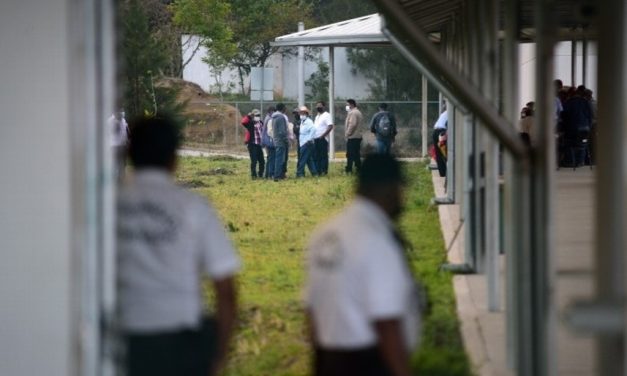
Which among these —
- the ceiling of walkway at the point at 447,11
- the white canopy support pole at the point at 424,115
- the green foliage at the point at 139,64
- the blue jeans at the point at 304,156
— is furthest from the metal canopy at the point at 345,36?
the ceiling of walkway at the point at 447,11

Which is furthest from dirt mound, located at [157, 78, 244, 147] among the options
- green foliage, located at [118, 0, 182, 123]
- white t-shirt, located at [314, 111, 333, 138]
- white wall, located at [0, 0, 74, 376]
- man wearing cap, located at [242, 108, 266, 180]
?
white wall, located at [0, 0, 74, 376]

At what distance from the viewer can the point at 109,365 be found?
4977 millimetres

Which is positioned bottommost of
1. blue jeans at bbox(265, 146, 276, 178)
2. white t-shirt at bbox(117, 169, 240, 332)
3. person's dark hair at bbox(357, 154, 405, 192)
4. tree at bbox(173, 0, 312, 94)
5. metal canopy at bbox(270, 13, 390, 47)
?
blue jeans at bbox(265, 146, 276, 178)

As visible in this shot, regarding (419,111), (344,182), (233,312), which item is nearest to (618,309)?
(233,312)

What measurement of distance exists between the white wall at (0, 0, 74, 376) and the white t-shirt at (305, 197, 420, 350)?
1.31 meters

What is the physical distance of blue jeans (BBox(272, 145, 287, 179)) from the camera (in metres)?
29.6

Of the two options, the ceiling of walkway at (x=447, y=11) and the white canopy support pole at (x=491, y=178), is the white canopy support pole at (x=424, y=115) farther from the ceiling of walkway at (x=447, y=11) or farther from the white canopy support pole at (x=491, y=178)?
the white canopy support pole at (x=491, y=178)

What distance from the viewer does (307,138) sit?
2991cm

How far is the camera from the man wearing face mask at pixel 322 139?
3039 centimetres

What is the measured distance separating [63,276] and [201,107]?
44.7 metres

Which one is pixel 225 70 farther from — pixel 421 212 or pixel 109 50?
pixel 109 50

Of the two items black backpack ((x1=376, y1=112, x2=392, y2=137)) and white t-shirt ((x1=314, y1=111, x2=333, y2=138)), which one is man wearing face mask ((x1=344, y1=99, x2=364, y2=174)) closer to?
black backpack ((x1=376, y1=112, x2=392, y2=137))

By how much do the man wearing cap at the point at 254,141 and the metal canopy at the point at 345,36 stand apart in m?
2.32

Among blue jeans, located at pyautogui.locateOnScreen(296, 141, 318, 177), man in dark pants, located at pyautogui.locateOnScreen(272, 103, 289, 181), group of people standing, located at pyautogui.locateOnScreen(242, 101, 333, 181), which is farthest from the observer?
blue jeans, located at pyautogui.locateOnScreen(296, 141, 318, 177)
